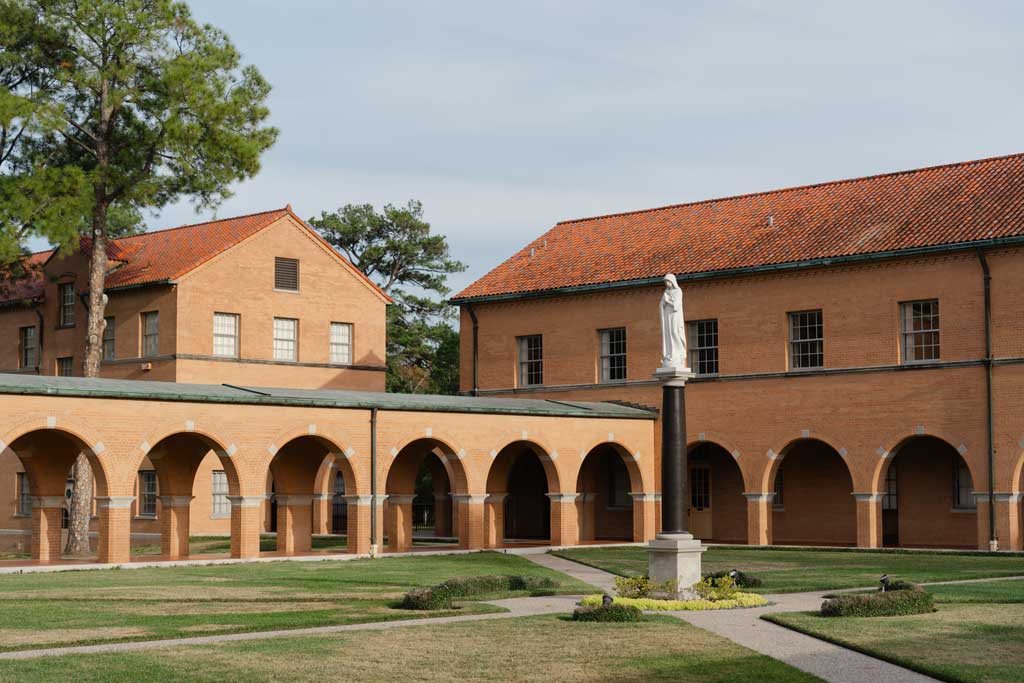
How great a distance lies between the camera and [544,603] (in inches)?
902

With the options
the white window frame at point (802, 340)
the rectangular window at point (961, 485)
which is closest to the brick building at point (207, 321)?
the white window frame at point (802, 340)

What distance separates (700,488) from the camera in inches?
1740

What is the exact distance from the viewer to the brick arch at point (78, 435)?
2967cm

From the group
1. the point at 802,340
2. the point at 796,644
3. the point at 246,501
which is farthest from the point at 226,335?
the point at 796,644

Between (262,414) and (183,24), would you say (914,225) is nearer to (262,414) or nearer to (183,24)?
(262,414)

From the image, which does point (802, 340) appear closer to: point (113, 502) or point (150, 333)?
point (113, 502)

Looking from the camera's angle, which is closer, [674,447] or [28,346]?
[674,447]

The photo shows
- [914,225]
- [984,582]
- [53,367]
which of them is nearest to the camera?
[984,582]

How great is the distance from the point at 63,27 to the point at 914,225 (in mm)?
23546

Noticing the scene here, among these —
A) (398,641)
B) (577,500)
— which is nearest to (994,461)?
(577,500)

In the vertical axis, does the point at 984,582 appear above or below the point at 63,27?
below

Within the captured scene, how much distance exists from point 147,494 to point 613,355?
15.9 metres

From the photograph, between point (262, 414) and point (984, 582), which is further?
point (262, 414)

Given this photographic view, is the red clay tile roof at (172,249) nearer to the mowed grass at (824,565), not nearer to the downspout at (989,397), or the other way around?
the mowed grass at (824,565)
